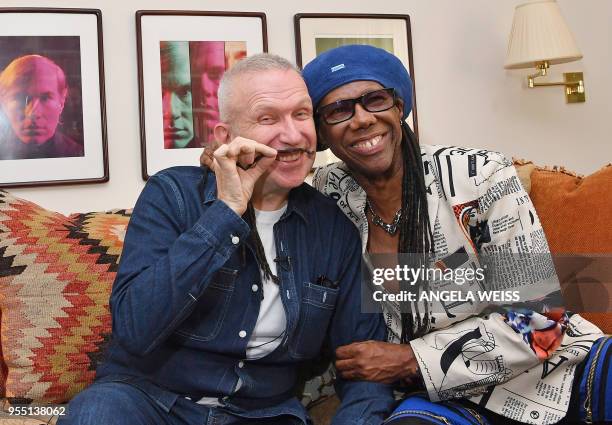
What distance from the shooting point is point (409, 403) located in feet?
4.74

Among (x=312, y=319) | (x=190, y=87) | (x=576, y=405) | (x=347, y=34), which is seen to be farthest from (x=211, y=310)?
(x=347, y=34)

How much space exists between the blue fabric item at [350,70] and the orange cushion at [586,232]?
0.65 metres

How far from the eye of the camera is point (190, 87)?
8.38 ft

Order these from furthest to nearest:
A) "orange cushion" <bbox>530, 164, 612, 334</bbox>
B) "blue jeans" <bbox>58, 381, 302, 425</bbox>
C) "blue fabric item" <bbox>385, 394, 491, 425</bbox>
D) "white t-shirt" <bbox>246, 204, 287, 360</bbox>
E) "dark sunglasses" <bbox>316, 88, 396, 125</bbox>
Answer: "orange cushion" <bbox>530, 164, 612, 334</bbox> < "dark sunglasses" <bbox>316, 88, 396, 125</bbox> < "white t-shirt" <bbox>246, 204, 287, 360</bbox> < "blue fabric item" <bbox>385, 394, 491, 425</bbox> < "blue jeans" <bbox>58, 381, 302, 425</bbox>

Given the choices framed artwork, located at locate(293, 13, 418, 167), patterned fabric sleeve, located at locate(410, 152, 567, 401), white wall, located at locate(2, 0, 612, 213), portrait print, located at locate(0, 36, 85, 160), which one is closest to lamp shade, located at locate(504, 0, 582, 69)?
white wall, located at locate(2, 0, 612, 213)

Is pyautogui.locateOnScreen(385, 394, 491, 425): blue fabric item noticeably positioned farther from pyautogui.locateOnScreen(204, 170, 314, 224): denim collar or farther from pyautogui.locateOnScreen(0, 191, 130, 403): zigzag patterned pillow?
pyautogui.locateOnScreen(0, 191, 130, 403): zigzag patterned pillow

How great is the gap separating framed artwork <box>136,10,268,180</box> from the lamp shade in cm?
104

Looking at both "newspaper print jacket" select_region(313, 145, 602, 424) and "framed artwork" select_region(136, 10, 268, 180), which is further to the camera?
"framed artwork" select_region(136, 10, 268, 180)

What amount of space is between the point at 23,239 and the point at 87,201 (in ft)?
2.44

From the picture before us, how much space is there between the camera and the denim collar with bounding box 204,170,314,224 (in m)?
1.49

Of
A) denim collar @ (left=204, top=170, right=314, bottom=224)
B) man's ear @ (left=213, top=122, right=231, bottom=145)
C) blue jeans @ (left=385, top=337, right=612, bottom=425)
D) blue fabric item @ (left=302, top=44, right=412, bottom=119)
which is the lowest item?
blue jeans @ (left=385, top=337, right=612, bottom=425)

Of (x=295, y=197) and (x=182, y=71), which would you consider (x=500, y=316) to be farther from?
(x=182, y=71)

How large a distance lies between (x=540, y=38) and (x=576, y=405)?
5.45ft

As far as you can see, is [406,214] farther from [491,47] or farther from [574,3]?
[574,3]
